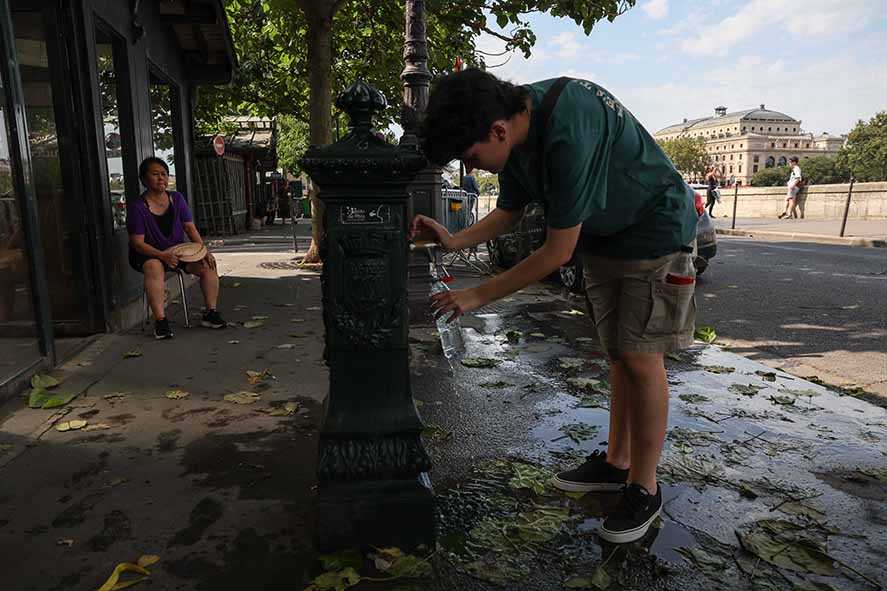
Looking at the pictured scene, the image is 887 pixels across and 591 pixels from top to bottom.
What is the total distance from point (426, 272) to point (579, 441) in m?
2.59

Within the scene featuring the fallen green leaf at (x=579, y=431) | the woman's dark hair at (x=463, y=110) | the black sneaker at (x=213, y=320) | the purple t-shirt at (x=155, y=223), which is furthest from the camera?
the black sneaker at (x=213, y=320)

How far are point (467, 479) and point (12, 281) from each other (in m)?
3.51

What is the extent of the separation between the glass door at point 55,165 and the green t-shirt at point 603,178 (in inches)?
167

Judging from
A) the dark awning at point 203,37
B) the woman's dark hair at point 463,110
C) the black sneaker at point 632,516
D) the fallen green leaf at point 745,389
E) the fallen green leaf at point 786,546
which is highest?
the dark awning at point 203,37

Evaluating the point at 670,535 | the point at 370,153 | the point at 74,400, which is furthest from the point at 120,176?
the point at 670,535

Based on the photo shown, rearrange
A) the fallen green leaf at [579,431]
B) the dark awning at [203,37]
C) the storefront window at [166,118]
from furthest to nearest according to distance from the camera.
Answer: the storefront window at [166,118] < the dark awning at [203,37] < the fallen green leaf at [579,431]

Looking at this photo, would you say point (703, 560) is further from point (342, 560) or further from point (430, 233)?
point (430, 233)

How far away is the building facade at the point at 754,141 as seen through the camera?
5541 inches

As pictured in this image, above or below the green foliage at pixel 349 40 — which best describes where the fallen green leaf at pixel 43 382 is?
below

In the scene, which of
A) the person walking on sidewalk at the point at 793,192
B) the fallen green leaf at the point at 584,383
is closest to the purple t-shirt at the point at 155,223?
the fallen green leaf at the point at 584,383

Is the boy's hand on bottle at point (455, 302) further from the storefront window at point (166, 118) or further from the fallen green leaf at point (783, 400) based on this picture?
the storefront window at point (166, 118)

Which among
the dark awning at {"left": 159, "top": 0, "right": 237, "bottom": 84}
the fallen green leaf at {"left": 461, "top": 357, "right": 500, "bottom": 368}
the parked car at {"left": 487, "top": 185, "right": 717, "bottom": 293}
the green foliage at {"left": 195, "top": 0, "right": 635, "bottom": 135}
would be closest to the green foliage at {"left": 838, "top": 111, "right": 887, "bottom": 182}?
the green foliage at {"left": 195, "top": 0, "right": 635, "bottom": 135}

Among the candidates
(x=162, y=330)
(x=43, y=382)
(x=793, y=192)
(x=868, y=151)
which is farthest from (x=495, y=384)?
(x=868, y=151)

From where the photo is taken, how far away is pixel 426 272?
215 inches
